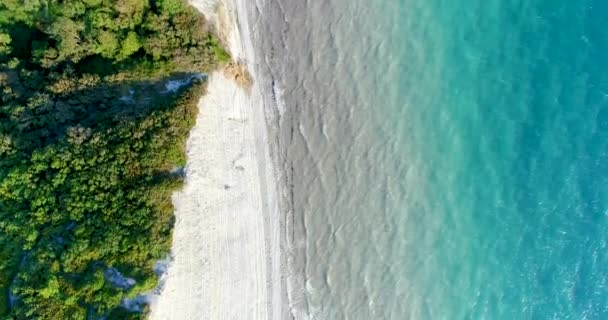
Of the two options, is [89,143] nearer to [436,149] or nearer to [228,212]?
[228,212]

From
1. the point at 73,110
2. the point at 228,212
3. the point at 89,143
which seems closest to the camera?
the point at 89,143

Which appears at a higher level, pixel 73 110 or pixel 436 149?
pixel 73 110

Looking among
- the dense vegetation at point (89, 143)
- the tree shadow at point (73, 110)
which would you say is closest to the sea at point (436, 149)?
the dense vegetation at point (89, 143)

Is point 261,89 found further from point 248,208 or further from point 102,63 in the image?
point 102,63

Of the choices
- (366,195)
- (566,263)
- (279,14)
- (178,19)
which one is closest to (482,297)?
(566,263)

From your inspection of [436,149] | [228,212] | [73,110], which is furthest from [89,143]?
[436,149]

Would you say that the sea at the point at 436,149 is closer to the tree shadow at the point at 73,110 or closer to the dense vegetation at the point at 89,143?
the dense vegetation at the point at 89,143

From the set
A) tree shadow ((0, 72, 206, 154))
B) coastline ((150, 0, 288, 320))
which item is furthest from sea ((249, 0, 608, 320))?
tree shadow ((0, 72, 206, 154))
